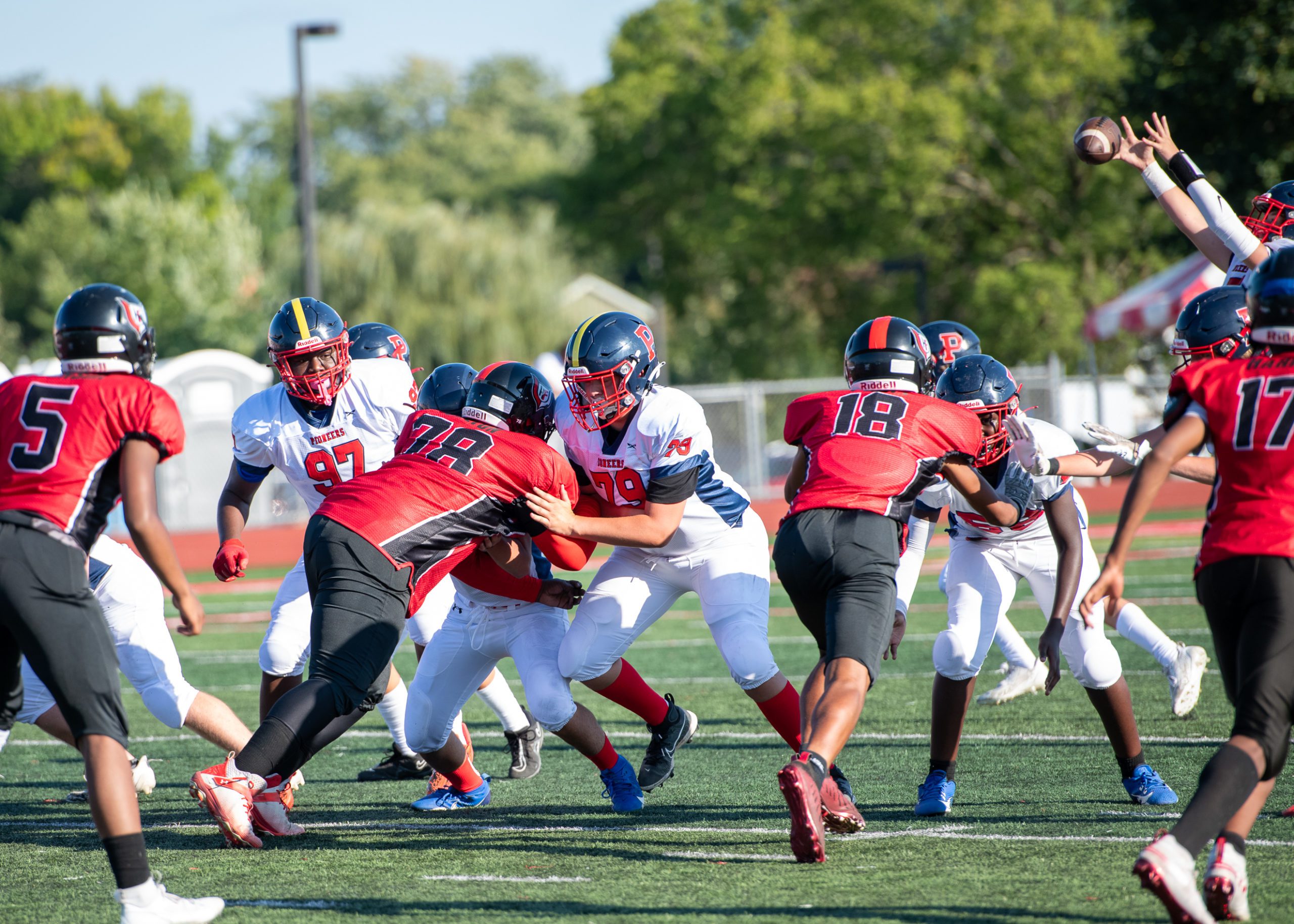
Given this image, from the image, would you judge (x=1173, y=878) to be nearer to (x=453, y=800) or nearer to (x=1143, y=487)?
(x=1143, y=487)

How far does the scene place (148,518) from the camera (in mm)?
3869

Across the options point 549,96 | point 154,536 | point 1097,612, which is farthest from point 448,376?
point 549,96

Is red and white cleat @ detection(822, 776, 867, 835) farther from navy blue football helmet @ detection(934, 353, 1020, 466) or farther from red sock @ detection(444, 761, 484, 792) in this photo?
red sock @ detection(444, 761, 484, 792)

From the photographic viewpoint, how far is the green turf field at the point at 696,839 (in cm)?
388

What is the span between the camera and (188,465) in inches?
768

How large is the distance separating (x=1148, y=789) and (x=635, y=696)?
1878mm

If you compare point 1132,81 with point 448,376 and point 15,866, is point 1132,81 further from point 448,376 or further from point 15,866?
point 15,866

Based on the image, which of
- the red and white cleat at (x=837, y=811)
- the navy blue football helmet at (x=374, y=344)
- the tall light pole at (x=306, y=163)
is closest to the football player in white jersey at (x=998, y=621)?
the red and white cleat at (x=837, y=811)

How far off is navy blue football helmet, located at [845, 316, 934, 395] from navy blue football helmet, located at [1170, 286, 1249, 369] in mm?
1162

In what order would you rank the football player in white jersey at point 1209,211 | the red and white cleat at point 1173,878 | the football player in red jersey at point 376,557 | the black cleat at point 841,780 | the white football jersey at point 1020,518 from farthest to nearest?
the football player in white jersey at point 1209,211 < the white football jersey at point 1020,518 < the black cleat at point 841,780 < the football player in red jersey at point 376,557 < the red and white cleat at point 1173,878

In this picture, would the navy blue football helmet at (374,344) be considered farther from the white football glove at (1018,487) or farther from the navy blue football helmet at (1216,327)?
the navy blue football helmet at (1216,327)

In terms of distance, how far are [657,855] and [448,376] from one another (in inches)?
81.2

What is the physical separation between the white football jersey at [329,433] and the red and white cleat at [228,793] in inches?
57.9

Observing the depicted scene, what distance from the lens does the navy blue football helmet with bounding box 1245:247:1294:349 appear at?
11.8 feet
